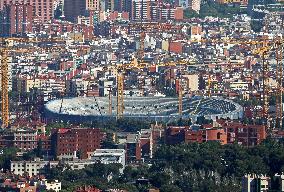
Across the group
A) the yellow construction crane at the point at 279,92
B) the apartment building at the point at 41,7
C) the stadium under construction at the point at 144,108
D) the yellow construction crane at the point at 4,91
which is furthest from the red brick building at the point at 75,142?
the apartment building at the point at 41,7

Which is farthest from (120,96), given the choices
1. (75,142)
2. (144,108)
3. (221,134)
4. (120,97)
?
(75,142)

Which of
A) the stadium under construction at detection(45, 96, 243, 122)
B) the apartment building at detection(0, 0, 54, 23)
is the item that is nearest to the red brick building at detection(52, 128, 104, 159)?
the stadium under construction at detection(45, 96, 243, 122)

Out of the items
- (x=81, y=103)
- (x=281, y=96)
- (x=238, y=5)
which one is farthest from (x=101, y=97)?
(x=238, y=5)

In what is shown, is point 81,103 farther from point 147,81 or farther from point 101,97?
point 147,81

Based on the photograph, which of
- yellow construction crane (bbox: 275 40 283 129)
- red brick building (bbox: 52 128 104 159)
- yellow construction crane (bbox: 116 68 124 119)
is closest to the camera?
red brick building (bbox: 52 128 104 159)

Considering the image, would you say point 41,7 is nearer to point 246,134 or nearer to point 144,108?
point 144,108

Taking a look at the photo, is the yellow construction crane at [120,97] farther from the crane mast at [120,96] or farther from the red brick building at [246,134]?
the red brick building at [246,134]

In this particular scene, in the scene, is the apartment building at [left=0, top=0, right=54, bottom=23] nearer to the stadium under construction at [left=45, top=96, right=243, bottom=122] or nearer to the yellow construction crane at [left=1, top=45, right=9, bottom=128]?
the yellow construction crane at [left=1, top=45, right=9, bottom=128]
